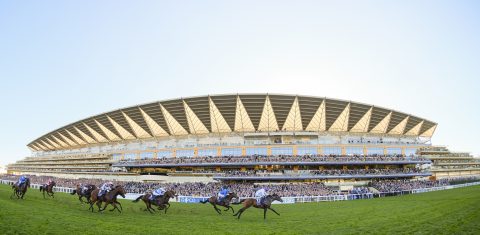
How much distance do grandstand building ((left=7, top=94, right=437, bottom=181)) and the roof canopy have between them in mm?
181

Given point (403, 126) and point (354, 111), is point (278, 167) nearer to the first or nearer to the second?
point (354, 111)

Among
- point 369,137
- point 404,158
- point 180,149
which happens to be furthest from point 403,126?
point 180,149

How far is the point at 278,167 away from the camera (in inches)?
1914

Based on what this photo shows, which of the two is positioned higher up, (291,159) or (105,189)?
(291,159)

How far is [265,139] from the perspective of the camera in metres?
54.2

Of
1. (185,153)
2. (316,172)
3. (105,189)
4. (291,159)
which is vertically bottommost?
(316,172)

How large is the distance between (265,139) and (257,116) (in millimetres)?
4498

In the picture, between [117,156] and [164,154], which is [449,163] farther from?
[117,156]

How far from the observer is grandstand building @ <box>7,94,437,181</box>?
48.6 meters

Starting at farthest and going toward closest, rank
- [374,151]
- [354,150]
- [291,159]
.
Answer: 1. [374,151]
2. [354,150]
3. [291,159]

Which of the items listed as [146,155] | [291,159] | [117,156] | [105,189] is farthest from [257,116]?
[105,189]

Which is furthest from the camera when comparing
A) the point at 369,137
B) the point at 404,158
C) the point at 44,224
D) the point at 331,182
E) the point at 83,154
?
the point at 83,154

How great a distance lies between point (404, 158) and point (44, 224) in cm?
5448

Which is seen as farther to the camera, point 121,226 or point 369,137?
point 369,137
